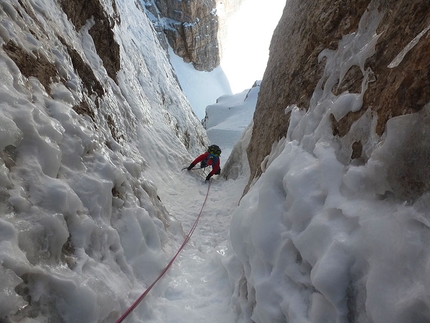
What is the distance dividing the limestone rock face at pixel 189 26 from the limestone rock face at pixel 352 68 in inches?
1440

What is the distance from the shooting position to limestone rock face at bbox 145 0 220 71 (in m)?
37.2

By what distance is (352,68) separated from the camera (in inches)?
92.5

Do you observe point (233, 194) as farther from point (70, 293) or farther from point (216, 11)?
point (216, 11)

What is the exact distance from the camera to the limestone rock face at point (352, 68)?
147 cm

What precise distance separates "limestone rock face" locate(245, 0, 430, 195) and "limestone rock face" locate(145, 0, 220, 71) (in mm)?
36574

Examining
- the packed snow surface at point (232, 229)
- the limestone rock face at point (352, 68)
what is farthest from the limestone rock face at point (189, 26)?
the packed snow surface at point (232, 229)

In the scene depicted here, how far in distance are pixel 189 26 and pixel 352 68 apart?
40.9 meters

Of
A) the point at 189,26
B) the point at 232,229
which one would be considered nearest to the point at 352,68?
the point at 232,229

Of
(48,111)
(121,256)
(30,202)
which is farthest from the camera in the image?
(48,111)

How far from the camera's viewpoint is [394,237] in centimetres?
126

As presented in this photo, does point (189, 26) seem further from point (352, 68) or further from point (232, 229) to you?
point (232, 229)

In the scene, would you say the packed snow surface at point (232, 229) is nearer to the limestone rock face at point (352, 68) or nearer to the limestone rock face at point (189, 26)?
the limestone rock face at point (352, 68)

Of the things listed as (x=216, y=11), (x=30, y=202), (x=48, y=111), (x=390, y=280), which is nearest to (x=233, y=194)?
(x=48, y=111)

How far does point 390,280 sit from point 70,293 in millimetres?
1958
